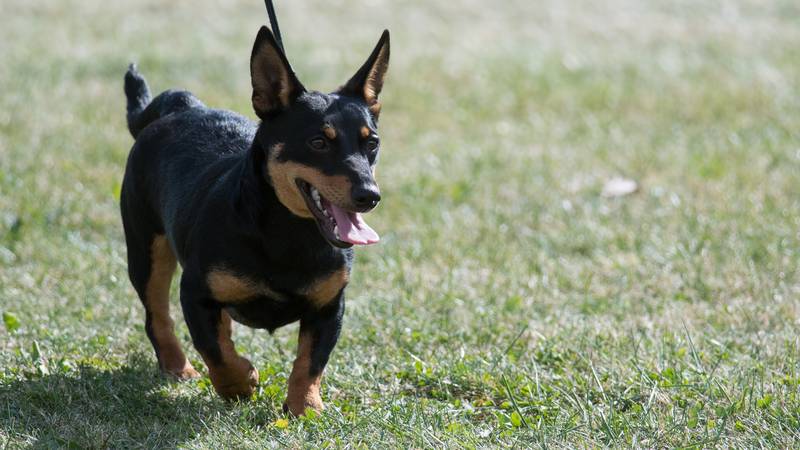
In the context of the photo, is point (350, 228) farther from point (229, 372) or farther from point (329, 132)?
point (229, 372)

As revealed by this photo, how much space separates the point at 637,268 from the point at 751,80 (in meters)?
6.11

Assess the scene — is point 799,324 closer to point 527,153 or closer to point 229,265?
point 229,265

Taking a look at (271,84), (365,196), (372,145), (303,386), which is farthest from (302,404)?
(271,84)

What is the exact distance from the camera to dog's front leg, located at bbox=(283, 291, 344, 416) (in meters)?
4.69

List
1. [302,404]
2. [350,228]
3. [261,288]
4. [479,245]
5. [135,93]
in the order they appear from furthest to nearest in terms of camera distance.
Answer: [479,245], [135,93], [302,404], [261,288], [350,228]

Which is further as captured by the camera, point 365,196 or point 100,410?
point 100,410

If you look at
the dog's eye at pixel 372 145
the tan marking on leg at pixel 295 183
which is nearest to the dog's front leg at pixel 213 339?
the tan marking on leg at pixel 295 183

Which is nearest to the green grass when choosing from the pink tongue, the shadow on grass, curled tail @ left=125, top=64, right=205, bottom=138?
the shadow on grass

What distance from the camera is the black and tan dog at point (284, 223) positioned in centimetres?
443

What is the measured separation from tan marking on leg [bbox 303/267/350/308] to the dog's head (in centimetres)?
26

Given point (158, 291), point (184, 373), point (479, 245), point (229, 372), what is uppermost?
point (158, 291)

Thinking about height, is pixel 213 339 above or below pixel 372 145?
below

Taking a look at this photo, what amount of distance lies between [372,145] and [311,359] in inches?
35.2

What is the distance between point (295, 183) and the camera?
175 inches
